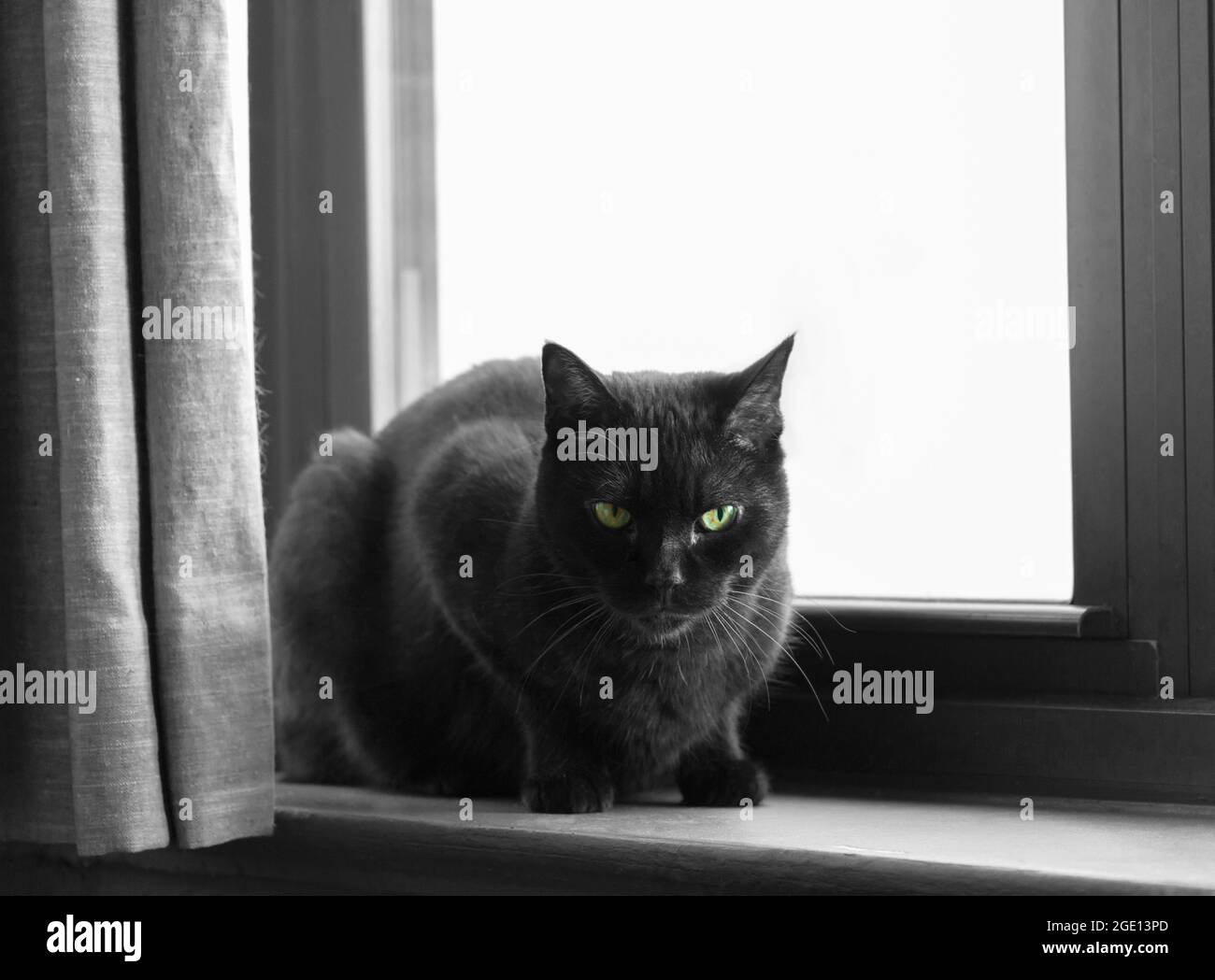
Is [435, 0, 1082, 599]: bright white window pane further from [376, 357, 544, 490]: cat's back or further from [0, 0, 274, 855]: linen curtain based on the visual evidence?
[0, 0, 274, 855]: linen curtain

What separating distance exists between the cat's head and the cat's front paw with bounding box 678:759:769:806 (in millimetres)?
184

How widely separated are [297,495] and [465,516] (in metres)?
0.28

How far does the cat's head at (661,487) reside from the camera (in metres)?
1.13

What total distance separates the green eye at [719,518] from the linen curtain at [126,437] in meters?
0.44

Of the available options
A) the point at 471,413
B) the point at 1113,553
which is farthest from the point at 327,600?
the point at 1113,553

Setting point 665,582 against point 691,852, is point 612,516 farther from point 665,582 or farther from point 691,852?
point 691,852

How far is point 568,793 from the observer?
1.19 metres

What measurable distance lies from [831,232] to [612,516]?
48cm

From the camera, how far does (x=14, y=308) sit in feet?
3.87

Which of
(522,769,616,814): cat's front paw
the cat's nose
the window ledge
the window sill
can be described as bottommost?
the window sill

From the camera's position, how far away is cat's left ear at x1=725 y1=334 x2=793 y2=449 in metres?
1.16

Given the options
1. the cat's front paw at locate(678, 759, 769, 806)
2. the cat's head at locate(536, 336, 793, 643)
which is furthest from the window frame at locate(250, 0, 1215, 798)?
the cat's head at locate(536, 336, 793, 643)
